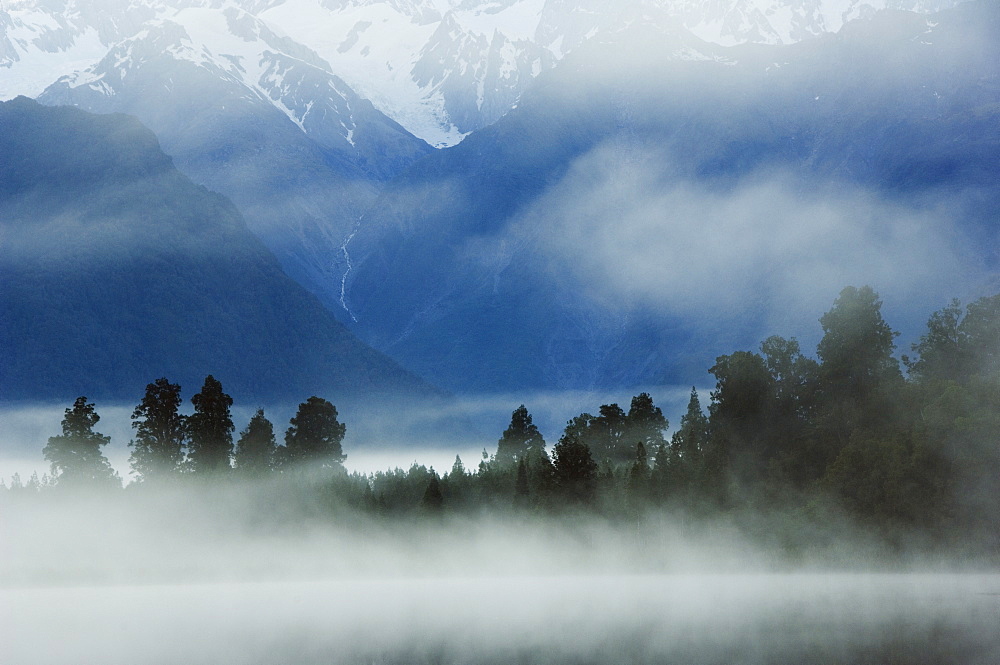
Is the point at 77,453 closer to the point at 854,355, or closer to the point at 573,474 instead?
the point at 573,474

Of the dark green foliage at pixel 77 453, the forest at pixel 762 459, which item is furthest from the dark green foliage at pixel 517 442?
the dark green foliage at pixel 77 453

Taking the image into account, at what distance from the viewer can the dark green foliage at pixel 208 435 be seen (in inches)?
5969

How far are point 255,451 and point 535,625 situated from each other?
98018mm

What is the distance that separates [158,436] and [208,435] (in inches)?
244

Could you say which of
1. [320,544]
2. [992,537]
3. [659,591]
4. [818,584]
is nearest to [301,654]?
[659,591]

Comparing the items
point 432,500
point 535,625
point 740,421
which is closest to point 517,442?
point 432,500

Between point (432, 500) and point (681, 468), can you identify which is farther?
point (432, 500)

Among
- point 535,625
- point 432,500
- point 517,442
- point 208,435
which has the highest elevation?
point 517,442

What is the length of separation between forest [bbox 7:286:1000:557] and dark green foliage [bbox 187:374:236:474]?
0.20 metres

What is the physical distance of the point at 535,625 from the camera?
72.2m

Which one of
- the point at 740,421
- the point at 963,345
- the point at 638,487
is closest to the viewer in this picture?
the point at 638,487

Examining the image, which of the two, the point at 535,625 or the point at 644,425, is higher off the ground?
the point at 644,425

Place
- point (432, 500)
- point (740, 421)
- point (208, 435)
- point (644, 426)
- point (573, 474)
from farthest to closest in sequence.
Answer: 1. point (644, 426)
2. point (740, 421)
3. point (432, 500)
4. point (208, 435)
5. point (573, 474)

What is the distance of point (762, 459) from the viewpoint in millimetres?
149000
